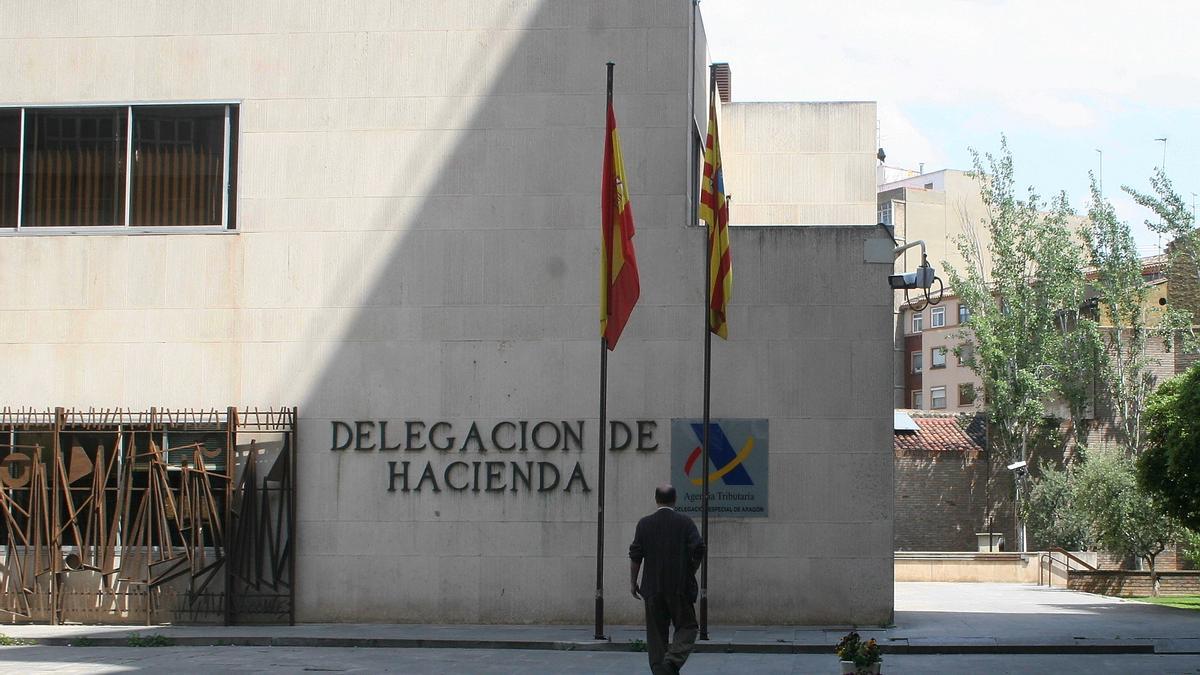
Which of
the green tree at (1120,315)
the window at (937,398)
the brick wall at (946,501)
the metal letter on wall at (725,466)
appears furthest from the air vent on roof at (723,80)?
the window at (937,398)

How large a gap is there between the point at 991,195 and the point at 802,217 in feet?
112

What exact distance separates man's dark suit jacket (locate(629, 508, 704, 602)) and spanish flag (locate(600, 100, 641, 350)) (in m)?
4.32

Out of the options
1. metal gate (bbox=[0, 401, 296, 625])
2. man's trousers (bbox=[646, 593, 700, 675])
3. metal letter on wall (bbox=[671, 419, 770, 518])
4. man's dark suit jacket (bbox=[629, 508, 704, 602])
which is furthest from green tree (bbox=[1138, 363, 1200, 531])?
metal gate (bbox=[0, 401, 296, 625])

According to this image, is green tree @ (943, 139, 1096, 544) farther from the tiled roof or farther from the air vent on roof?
the air vent on roof

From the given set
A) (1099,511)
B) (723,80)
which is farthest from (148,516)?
(1099,511)

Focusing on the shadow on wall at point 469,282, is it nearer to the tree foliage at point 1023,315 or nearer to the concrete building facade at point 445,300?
the concrete building facade at point 445,300

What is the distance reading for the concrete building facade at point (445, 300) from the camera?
1808cm

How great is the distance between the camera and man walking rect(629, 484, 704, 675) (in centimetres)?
1209

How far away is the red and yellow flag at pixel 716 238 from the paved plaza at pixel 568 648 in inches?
153

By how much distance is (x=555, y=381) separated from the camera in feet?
60.3

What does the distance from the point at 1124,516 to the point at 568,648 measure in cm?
3183

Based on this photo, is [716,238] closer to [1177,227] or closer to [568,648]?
[568,648]

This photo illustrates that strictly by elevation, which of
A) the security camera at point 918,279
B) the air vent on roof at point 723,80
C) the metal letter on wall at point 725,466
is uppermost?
the air vent on roof at point 723,80

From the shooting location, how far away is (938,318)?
7875 centimetres
